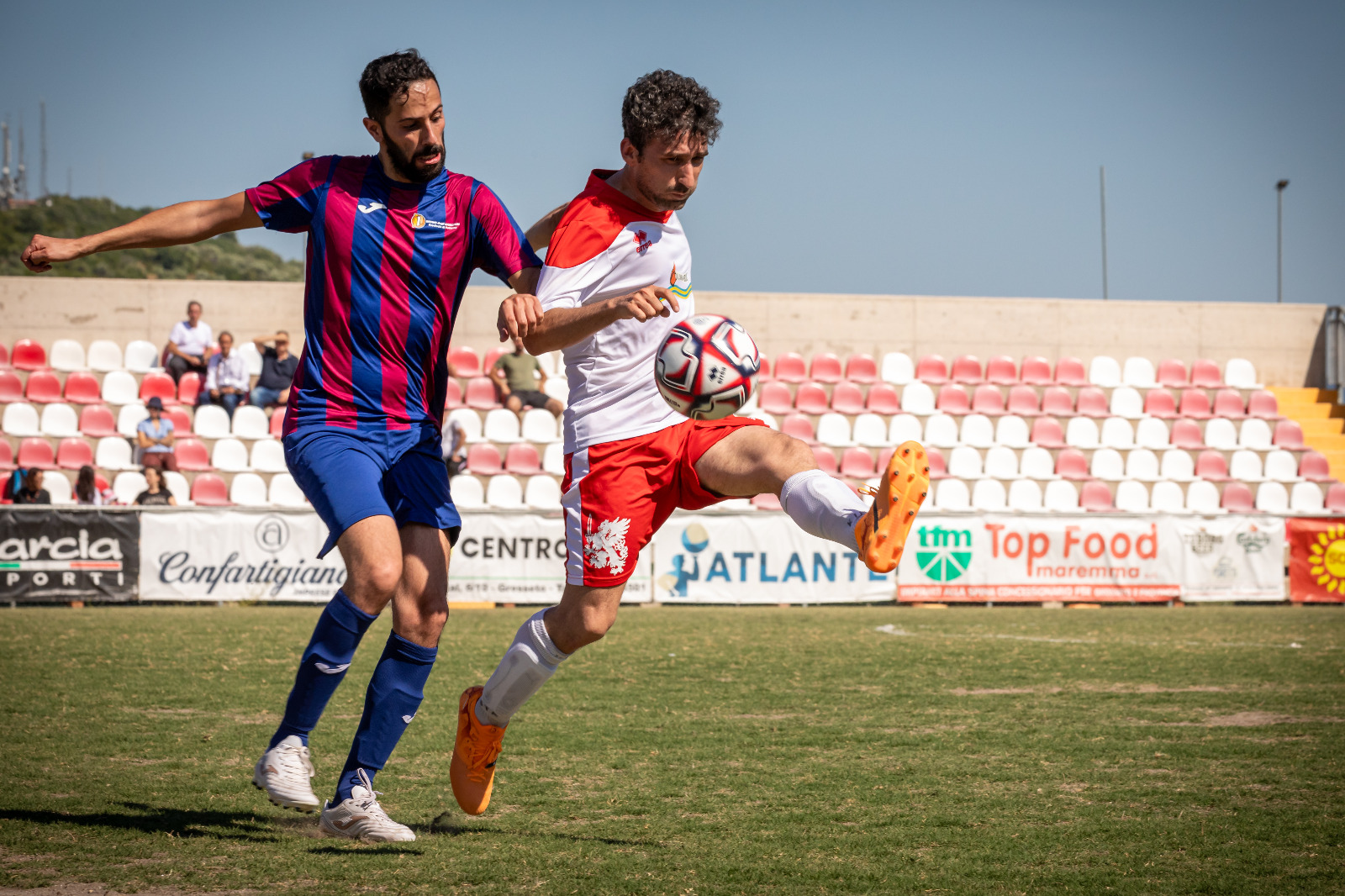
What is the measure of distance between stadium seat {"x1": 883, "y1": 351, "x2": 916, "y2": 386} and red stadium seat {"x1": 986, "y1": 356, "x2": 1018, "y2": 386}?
4.28 feet

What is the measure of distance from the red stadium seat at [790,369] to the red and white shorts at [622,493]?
15.6 m

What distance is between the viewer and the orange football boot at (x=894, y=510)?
11.4 feet

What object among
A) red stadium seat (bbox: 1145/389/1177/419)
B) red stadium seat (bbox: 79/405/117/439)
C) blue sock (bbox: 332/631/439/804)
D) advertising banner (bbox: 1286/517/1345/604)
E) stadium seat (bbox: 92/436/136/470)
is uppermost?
red stadium seat (bbox: 1145/389/1177/419)

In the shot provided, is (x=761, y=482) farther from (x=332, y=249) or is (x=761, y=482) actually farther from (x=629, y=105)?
(x=332, y=249)

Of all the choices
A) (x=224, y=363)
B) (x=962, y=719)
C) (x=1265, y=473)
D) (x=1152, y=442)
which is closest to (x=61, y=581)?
(x=224, y=363)

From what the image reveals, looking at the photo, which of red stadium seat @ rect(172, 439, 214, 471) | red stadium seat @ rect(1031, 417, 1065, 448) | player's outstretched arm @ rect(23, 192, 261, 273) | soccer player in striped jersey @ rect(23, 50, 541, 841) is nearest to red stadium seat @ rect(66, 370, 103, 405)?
red stadium seat @ rect(172, 439, 214, 471)

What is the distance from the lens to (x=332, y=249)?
13.4 feet

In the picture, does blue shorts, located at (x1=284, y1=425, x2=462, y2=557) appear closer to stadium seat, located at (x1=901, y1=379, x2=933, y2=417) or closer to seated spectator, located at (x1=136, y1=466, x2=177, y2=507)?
seated spectator, located at (x1=136, y1=466, x2=177, y2=507)

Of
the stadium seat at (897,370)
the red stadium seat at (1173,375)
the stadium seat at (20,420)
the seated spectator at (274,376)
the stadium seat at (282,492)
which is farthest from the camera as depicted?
the red stadium seat at (1173,375)

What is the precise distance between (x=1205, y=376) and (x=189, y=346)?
17.3 metres

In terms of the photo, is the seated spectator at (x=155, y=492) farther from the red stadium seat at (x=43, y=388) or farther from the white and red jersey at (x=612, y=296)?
the white and red jersey at (x=612, y=296)

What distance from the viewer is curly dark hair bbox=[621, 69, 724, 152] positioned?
398 centimetres

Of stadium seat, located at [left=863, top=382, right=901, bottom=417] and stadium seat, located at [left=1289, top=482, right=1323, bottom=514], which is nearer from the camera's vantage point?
stadium seat, located at [left=1289, top=482, right=1323, bottom=514]

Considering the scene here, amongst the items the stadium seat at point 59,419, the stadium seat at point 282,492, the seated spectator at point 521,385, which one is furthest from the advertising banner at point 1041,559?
the stadium seat at point 59,419
